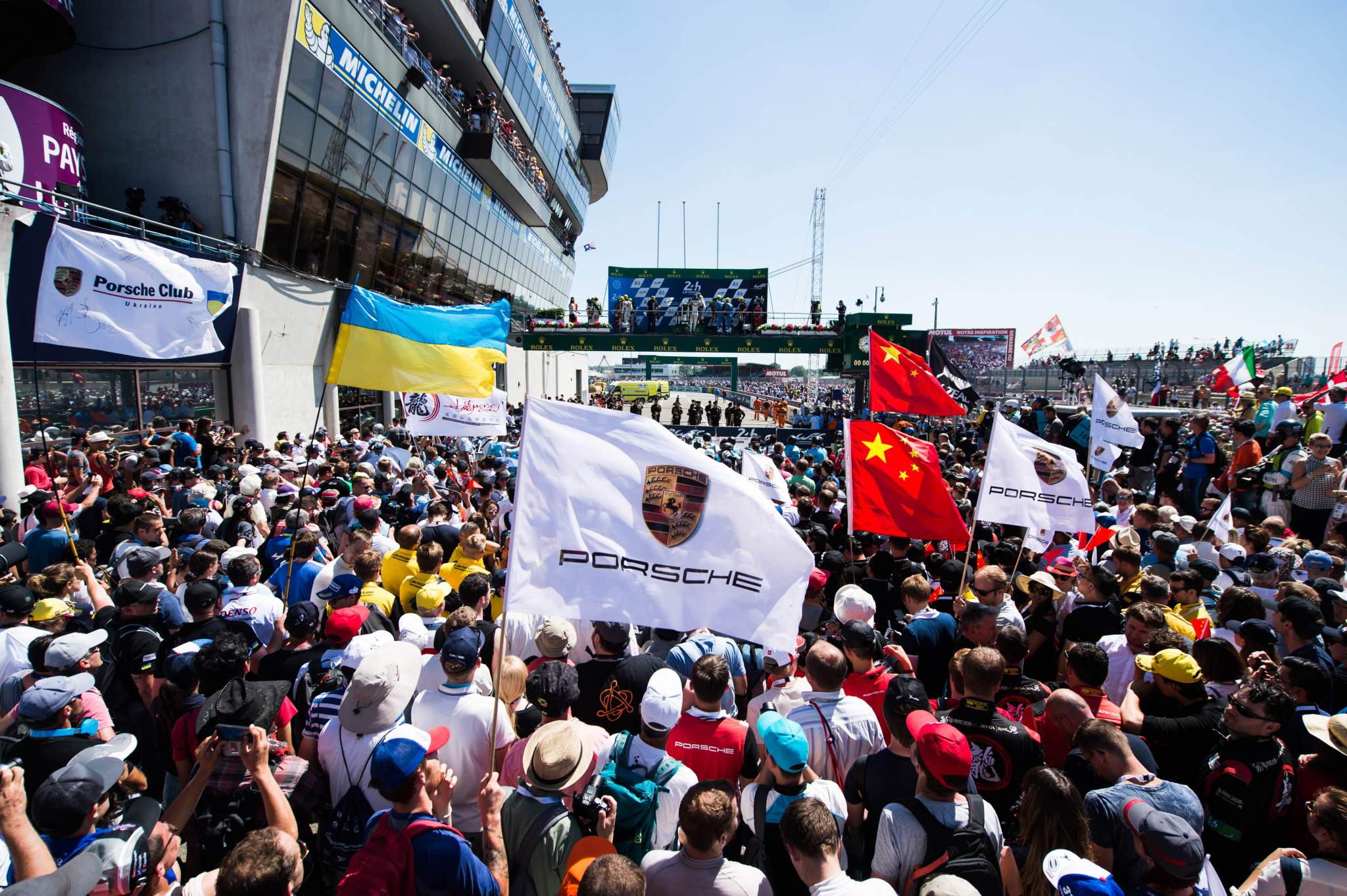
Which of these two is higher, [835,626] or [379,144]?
[379,144]

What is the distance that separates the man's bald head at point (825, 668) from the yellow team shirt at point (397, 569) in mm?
3671

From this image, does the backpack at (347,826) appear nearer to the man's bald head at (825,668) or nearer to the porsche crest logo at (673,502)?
the porsche crest logo at (673,502)

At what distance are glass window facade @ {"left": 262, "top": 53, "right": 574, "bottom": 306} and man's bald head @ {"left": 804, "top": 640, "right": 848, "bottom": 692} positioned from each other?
1769 cm

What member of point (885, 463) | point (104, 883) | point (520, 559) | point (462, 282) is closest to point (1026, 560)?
point (885, 463)

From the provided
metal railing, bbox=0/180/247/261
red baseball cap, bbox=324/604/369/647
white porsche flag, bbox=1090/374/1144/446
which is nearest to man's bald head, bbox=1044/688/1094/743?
red baseball cap, bbox=324/604/369/647

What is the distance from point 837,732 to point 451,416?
7410 mm

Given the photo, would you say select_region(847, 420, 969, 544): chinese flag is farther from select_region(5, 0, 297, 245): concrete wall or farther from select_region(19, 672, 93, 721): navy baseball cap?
select_region(5, 0, 297, 245): concrete wall

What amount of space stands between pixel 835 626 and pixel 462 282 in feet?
93.4

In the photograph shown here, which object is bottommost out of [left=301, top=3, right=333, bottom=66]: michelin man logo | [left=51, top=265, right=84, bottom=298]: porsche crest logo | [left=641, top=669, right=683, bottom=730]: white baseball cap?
[left=641, top=669, right=683, bottom=730]: white baseball cap

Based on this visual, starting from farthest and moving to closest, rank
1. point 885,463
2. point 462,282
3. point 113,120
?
point 462,282 → point 113,120 → point 885,463

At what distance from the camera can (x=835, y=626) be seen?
462 cm

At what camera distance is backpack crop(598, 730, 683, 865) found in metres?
2.67

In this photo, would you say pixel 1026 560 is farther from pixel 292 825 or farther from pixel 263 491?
pixel 263 491

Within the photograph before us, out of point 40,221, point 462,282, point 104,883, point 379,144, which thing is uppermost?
point 379,144
